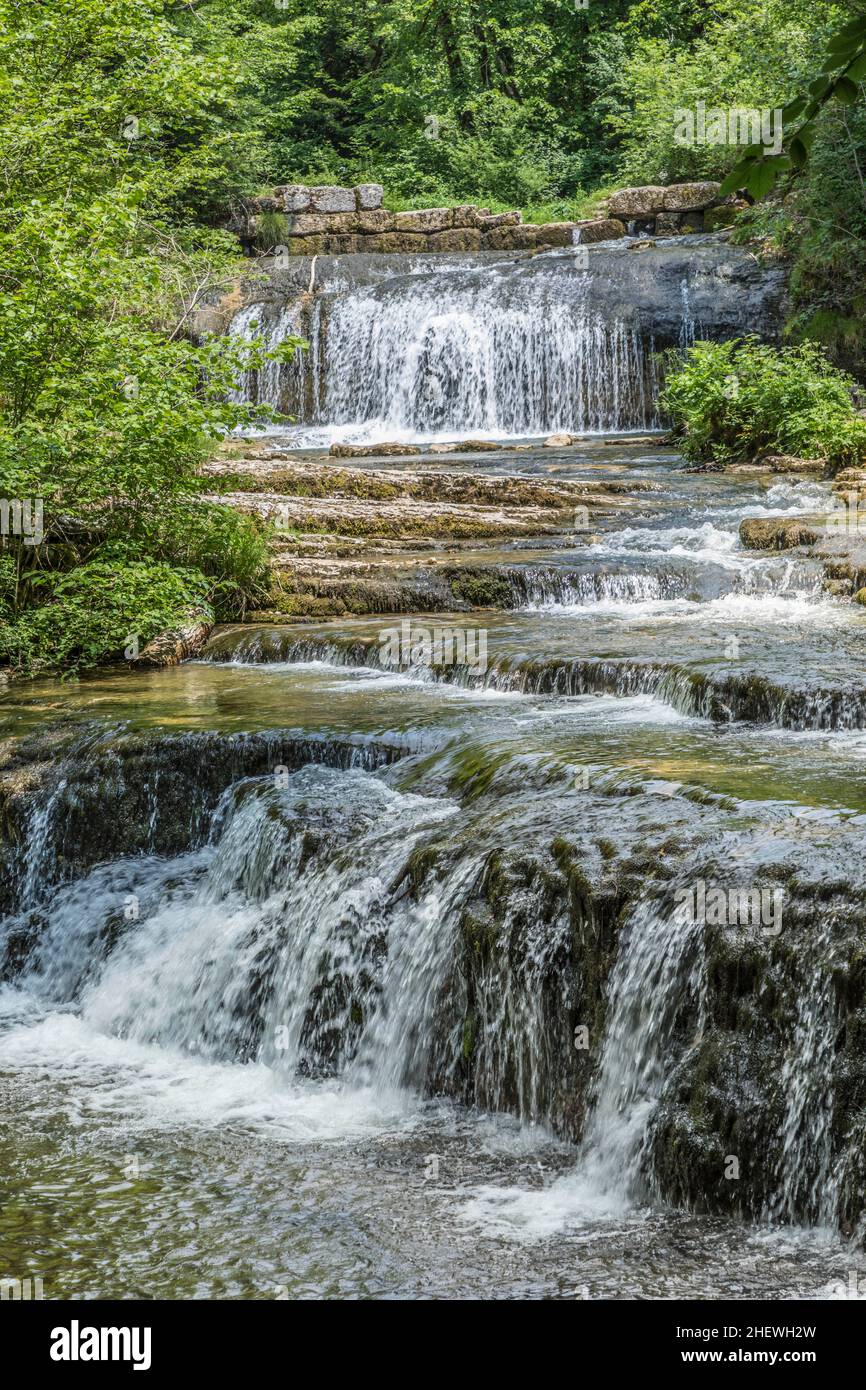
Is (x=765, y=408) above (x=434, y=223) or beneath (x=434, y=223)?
beneath

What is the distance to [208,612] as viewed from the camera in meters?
11.0

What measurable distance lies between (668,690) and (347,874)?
2744mm

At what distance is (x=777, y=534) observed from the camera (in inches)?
465

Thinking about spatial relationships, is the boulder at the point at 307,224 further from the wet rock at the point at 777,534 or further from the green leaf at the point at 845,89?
the green leaf at the point at 845,89

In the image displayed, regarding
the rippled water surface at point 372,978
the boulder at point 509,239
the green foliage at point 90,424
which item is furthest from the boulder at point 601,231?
the rippled water surface at point 372,978

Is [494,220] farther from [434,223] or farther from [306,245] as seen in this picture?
[306,245]

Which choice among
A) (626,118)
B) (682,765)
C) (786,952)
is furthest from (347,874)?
(626,118)

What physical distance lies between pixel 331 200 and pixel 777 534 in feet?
58.9

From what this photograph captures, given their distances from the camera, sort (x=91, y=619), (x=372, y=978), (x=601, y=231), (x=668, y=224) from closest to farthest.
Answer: (x=372, y=978) → (x=91, y=619) → (x=601, y=231) → (x=668, y=224)

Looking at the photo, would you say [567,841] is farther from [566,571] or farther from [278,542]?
[278,542]

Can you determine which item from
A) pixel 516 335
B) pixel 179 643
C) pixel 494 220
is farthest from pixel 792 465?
pixel 494 220

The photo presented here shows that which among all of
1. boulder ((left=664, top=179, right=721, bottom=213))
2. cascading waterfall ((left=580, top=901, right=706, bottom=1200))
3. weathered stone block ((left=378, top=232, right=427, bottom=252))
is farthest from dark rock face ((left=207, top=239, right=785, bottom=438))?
cascading waterfall ((left=580, top=901, right=706, bottom=1200))

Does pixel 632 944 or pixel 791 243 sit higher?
pixel 791 243

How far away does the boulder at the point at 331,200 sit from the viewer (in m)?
26.7
